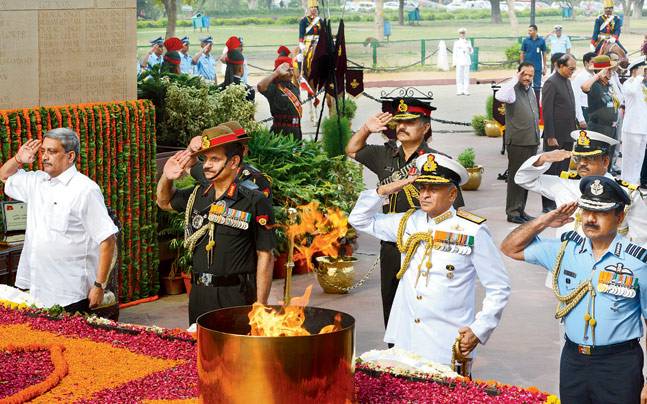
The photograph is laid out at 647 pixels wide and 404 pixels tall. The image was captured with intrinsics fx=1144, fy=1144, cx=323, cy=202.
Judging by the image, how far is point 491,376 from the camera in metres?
9.09

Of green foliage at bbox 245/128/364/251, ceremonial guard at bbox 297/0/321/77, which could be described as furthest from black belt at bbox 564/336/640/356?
ceremonial guard at bbox 297/0/321/77

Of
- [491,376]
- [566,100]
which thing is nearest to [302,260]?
[491,376]

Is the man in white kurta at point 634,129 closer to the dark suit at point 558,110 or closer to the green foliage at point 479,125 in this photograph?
the dark suit at point 558,110

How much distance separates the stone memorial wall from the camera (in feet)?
34.1

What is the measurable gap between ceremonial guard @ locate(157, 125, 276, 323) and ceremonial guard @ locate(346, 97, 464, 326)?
1.36m

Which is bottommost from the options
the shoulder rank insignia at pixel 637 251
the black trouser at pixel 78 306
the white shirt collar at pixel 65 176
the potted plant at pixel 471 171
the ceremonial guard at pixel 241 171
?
the potted plant at pixel 471 171

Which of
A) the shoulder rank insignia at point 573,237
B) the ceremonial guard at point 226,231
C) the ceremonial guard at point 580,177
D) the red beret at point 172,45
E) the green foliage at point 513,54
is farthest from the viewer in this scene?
Result: the green foliage at point 513,54

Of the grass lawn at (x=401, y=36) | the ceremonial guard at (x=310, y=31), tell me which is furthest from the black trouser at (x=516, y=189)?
the grass lawn at (x=401, y=36)

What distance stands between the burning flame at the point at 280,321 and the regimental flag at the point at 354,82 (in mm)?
10643

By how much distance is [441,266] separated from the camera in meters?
6.76

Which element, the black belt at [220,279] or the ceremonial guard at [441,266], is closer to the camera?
the ceremonial guard at [441,266]

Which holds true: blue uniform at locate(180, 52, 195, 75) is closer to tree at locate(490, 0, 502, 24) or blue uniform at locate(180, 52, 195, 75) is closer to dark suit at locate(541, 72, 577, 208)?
dark suit at locate(541, 72, 577, 208)

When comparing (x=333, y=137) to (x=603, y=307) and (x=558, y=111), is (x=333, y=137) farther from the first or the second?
(x=603, y=307)

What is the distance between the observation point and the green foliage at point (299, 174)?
12.4 meters
